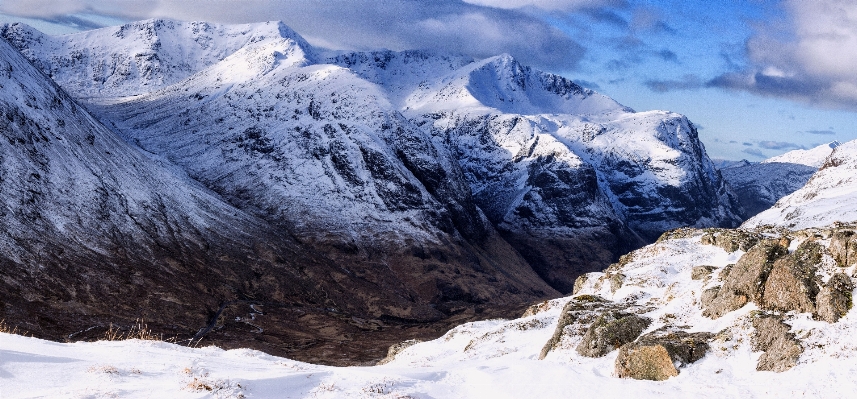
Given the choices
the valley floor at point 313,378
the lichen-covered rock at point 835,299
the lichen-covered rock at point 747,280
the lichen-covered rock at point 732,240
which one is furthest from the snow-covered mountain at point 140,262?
the lichen-covered rock at point 835,299

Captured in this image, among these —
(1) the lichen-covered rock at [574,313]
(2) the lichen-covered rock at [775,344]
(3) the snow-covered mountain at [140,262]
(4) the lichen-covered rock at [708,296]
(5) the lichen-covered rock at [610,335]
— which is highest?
(2) the lichen-covered rock at [775,344]

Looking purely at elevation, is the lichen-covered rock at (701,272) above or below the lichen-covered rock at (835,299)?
below

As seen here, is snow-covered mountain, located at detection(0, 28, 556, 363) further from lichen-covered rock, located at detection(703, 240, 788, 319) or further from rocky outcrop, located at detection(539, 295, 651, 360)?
lichen-covered rock, located at detection(703, 240, 788, 319)

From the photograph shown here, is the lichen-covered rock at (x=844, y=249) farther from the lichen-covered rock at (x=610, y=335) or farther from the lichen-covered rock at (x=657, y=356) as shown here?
the lichen-covered rock at (x=610, y=335)

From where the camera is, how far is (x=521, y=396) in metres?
21.2

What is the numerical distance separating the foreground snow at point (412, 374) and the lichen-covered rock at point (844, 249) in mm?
3717

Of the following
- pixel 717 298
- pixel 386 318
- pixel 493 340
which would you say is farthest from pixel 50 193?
pixel 717 298

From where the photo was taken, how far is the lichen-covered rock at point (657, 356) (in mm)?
26027

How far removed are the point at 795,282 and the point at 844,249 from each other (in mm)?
2638

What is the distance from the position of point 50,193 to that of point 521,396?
149 m

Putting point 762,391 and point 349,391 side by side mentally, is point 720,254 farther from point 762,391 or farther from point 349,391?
point 349,391

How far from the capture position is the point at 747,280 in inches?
1241

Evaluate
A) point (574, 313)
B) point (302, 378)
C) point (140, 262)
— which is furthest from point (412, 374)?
point (140, 262)

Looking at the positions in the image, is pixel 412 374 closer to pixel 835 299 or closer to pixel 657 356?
pixel 657 356
